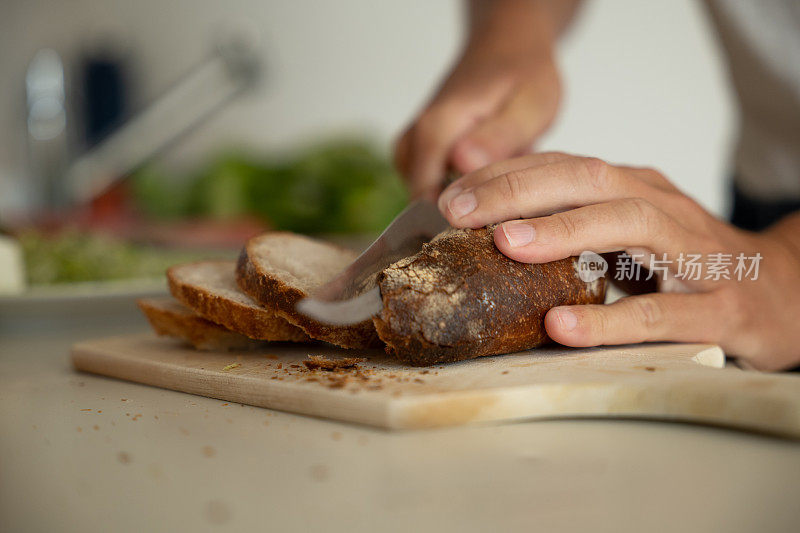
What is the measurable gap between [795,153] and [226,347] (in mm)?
1705

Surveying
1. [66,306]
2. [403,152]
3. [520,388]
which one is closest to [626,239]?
[520,388]

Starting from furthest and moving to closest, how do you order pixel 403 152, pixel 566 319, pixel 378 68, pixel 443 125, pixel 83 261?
1. pixel 378 68
2. pixel 83 261
3. pixel 403 152
4. pixel 443 125
5. pixel 566 319

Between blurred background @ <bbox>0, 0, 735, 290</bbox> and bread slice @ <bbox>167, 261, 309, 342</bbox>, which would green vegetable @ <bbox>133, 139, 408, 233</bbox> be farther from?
bread slice @ <bbox>167, 261, 309, 342</bbox>

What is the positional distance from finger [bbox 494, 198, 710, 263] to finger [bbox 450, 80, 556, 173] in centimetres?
67

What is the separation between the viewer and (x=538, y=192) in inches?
48.9

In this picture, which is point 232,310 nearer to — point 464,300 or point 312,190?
point 464,300

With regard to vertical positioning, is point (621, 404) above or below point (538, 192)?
below

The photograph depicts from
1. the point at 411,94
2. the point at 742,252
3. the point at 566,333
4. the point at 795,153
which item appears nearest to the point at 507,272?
the point at 566,333

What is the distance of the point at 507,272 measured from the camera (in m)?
1.18

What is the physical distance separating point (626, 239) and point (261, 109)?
610 cm

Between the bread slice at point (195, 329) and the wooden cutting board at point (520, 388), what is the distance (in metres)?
0.15

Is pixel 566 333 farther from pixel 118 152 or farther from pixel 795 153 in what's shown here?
pixel 118 152

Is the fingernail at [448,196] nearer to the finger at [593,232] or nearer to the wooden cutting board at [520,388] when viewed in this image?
the finger at [593,232]

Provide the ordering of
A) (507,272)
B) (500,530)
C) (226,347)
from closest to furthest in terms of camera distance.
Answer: (500,530), (507,272), (226,347)
